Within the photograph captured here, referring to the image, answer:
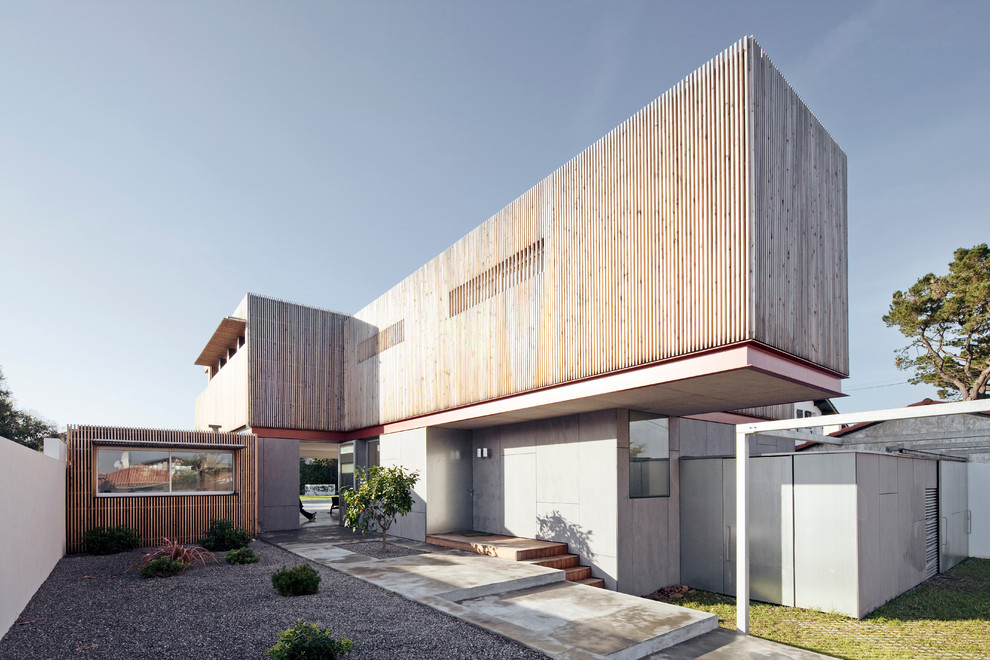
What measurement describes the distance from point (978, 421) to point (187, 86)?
1897cm

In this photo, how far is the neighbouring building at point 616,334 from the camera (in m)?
7.50

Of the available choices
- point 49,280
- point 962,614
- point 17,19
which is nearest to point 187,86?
point 17,19

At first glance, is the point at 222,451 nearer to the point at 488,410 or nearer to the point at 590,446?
the point at 488,410

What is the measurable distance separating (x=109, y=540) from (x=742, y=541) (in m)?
12.4

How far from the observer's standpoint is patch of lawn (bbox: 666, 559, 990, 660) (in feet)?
23.7

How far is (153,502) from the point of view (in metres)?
13.1

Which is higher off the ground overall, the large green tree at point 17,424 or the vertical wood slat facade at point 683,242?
the vertical wood slat facade at point 683,242

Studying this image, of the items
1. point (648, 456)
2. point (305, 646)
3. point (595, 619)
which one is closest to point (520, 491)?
point (648, 456)

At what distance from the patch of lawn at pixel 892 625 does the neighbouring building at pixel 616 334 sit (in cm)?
227

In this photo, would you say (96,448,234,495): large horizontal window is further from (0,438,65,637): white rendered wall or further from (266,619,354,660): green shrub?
(266,619,354,660): green shrub

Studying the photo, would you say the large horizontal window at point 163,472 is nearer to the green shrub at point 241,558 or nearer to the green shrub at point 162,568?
the green shrub at point 241,558

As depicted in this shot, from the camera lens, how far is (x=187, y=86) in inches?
411

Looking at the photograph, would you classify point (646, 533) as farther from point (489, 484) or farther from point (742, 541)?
point (489, 484)

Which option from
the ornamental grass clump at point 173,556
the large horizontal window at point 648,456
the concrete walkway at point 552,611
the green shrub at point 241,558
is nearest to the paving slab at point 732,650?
the concrete walkway at point 552,611
